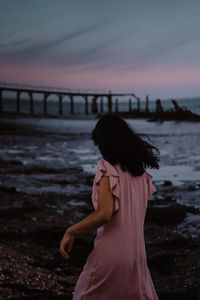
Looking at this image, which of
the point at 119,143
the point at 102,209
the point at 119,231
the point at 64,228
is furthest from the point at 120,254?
the point at 64,228

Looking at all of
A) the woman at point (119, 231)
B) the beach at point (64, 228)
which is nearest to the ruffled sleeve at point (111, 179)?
the woman at point (119, 231)

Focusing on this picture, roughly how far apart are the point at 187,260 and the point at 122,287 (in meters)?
2.46

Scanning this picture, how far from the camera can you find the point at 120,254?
213 centimetres

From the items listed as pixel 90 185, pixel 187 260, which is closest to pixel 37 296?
pixel 187 260

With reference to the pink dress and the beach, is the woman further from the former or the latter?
the beach

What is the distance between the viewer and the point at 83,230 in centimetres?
207

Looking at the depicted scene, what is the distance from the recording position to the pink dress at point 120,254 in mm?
2131

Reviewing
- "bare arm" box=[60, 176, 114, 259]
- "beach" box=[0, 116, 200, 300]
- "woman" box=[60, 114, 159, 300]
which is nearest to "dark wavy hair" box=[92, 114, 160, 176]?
"woman" box=[60, 114, 159, 300]

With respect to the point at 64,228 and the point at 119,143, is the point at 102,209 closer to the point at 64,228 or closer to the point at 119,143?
the point at 119,143

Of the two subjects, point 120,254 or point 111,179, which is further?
point 120,254

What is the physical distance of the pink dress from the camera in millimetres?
2131

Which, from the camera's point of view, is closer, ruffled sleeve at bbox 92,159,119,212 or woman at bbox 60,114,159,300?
ruffled sleeve at bbox 92,159,119,212

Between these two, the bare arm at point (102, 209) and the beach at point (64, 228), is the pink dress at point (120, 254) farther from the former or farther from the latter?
the beach at point (64, 228)

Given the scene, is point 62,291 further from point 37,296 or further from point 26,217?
point 26,217
